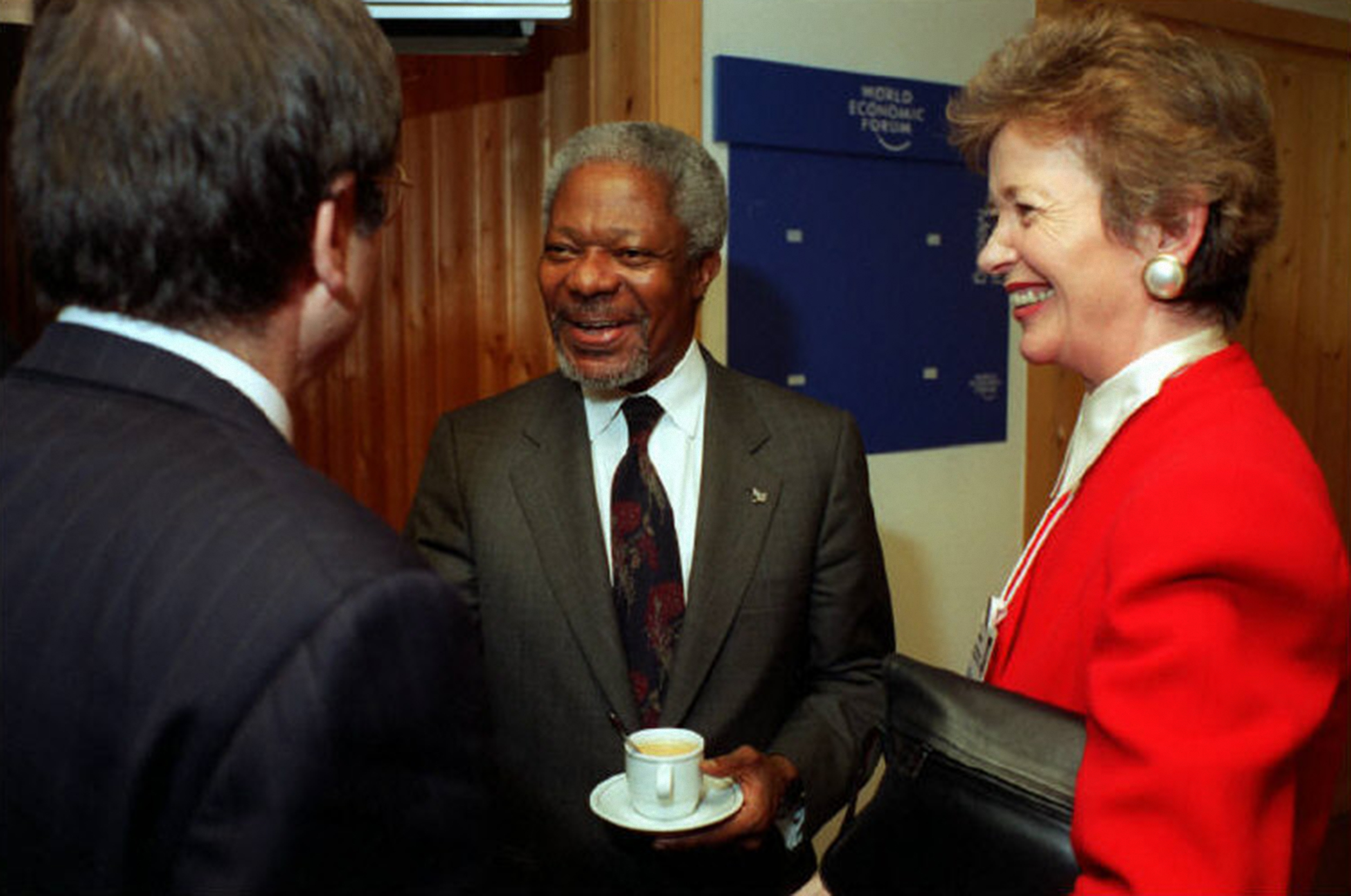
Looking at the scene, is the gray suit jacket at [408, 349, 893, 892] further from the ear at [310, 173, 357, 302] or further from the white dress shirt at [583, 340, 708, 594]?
the ear at [310, 173, 357, 302]

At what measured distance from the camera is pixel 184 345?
76 centimetres

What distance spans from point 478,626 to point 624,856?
15.1 inches

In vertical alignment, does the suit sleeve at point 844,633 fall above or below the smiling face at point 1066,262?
below

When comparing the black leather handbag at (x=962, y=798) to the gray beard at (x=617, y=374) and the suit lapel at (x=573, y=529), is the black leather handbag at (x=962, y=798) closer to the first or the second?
the suit lapel at (x=573, y=529)

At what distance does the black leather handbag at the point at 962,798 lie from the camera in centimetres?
100

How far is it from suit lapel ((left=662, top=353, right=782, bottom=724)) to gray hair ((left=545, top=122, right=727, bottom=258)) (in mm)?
236

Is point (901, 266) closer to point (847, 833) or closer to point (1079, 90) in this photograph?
point (1079, 90)

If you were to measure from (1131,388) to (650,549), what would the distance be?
2.45 feet

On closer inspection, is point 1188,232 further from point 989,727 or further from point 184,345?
point 184,345

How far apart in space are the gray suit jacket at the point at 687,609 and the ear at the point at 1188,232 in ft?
2.30

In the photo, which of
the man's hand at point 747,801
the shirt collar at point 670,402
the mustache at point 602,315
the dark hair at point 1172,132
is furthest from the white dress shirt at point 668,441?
the dark hair at point 1172,132

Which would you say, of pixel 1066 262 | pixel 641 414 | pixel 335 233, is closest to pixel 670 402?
pixel 641 414

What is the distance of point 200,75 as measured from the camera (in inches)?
27.9

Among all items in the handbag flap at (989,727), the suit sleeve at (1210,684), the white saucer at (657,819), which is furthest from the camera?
the white saucer at (657,819)
